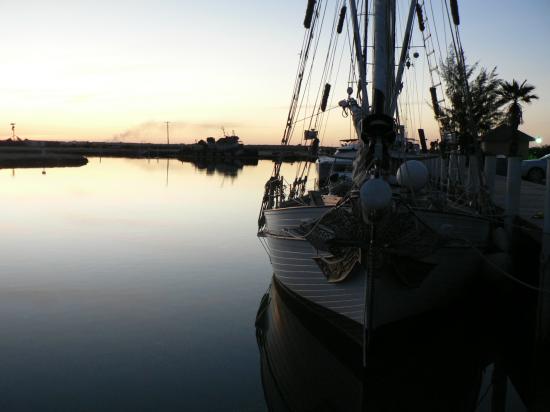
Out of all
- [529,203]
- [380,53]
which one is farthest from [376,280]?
[529,203]

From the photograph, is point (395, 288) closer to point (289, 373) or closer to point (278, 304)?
point (289, 373)

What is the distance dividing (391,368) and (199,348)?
4.34 meters

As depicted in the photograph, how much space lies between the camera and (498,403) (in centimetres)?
1101

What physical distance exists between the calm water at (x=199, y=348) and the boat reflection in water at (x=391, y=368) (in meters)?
0.03

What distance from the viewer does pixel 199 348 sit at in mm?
13102

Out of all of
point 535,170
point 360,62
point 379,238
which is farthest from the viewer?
point 535,170

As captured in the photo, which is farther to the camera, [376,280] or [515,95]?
[515,95]

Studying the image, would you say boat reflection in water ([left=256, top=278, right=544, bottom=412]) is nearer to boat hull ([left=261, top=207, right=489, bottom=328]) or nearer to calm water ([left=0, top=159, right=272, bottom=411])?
boat hull ([left=261, top=207, right=489, bottom=328])

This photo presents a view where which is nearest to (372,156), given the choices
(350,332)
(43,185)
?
(350,332)

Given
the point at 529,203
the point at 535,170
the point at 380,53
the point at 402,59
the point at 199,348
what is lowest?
the point at 199,348

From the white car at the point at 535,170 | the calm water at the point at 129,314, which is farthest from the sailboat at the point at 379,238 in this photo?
the white car at the point at 535,170

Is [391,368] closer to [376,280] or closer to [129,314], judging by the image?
[376,280]

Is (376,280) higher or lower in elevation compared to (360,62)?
lower

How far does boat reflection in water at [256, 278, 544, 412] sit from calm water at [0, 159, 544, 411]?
34 mm
